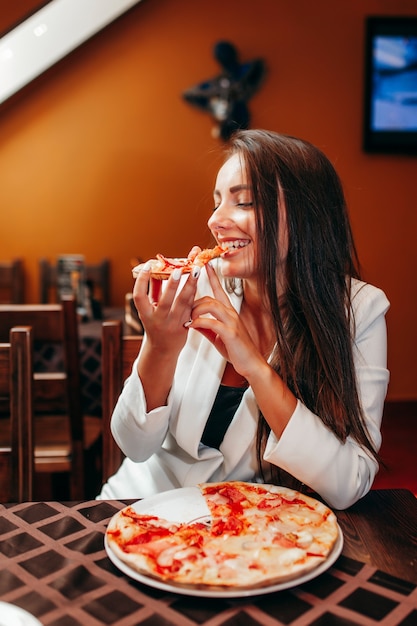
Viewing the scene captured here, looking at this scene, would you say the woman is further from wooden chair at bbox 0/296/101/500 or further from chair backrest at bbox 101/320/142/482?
wooden chair at bbox 0/296/101/500

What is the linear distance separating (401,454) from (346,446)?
2609 millimetres

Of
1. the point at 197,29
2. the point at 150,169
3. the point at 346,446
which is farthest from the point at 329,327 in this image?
the point at 197,29

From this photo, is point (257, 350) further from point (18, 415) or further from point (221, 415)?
point (18, 415)

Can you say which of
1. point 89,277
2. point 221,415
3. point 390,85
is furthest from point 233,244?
point 390,85

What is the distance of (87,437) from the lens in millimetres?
2441

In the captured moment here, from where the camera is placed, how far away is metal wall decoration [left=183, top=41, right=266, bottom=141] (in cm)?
423

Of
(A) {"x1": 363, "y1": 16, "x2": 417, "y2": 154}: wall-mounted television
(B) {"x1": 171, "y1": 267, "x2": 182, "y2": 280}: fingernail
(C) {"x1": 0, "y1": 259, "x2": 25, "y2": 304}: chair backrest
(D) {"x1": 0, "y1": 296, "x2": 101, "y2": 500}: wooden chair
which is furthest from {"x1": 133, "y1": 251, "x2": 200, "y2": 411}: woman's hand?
(A) {"x1": 363, "y1": 16, "x2": 417, "y2": 154}: wall-mounted television

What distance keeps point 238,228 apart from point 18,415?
0.62 metres

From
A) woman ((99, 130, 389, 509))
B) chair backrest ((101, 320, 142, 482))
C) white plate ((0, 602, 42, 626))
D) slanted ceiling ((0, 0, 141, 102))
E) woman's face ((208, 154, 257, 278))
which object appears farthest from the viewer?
slanted ceiling ((0, 0, 141, 102))

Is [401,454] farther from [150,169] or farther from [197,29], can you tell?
[197,29]

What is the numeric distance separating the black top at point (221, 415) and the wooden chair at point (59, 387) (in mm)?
719

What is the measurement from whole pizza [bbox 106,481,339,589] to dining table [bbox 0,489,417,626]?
0.02 meters

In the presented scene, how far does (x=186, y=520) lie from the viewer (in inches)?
38.1

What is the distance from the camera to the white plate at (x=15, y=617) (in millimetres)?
701
